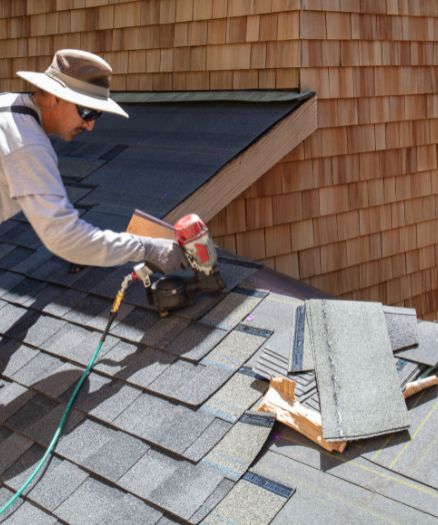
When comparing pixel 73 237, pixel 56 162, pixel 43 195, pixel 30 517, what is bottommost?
pixel 30 517

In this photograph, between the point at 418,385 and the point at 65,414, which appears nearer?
the point at 418,385

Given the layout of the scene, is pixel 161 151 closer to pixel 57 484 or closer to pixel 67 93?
pixel 67 93

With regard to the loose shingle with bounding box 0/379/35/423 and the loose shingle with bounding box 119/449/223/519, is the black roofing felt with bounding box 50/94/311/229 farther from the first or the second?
Result: the loose shingle with bounding box 119/449/223/519

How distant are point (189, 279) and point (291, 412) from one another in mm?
1004

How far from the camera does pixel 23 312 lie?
3.14 m

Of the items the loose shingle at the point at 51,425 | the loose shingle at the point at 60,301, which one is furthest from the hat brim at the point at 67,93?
the loose shingle at the point at 51,425

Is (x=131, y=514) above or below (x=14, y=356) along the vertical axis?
below

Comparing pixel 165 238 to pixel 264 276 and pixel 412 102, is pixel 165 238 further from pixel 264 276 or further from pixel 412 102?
pixel 412 102

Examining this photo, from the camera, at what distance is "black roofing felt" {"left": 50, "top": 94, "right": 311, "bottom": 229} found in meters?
3.78

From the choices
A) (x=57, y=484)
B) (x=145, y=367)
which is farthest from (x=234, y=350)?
(x=57, y=484)

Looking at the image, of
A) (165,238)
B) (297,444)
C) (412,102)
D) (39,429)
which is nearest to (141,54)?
(412,102)

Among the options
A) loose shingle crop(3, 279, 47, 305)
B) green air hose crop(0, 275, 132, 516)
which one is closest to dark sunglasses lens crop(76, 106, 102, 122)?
green air hose crop(0, 275, 132, 516)

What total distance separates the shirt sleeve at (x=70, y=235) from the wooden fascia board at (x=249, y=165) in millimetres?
1034

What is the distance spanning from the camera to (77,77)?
2.53 m
